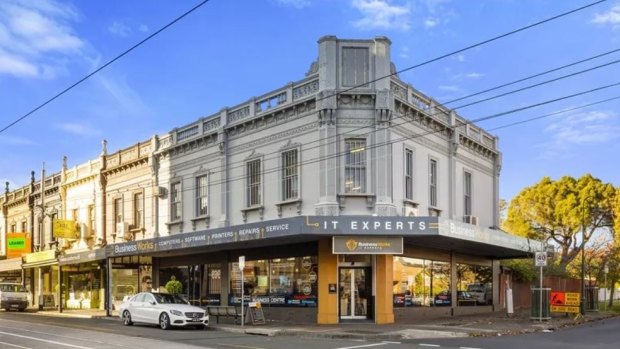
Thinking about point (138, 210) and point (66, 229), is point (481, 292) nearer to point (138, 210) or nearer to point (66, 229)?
point (138, 210)

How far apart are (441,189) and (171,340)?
1447 cm

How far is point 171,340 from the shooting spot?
18.4 metres

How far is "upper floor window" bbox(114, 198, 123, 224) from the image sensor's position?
35.8m

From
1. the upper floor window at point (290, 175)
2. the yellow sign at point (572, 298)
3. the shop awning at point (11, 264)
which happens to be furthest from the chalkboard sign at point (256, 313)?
the shop awning at point (11, 264)

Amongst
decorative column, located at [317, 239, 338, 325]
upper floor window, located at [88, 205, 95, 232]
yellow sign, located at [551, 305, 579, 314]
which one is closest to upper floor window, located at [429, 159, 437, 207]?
decorative column, located at [317, 239, 338, 325]

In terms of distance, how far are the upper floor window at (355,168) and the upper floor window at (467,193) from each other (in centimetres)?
797

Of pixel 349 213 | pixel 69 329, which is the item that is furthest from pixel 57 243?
pixel 349 213

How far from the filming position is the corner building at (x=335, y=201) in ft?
79.4

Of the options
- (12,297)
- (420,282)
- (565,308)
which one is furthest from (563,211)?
(12,297)

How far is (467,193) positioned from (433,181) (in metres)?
3.91

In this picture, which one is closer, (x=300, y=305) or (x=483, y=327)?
(x=483, y=327)

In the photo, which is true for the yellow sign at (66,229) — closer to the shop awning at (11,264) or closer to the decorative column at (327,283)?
the shop awning at (11,264)

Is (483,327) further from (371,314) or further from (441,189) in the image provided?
(441,189)

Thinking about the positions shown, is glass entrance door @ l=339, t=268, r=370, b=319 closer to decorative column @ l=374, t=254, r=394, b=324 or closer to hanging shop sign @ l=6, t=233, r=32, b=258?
decorative column @ l=374, t=254, r=394, b=324
